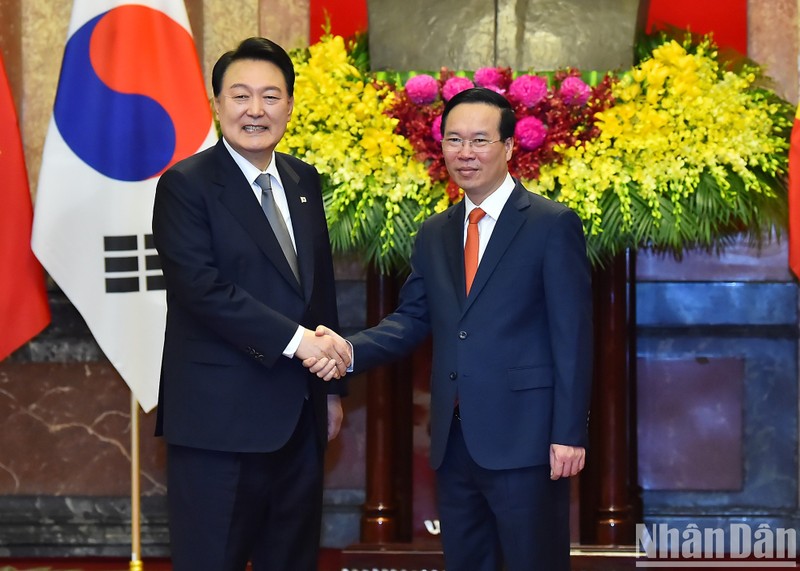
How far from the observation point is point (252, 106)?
2625mm

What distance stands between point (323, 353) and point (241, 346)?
196mm

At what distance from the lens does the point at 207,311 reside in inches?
98.4

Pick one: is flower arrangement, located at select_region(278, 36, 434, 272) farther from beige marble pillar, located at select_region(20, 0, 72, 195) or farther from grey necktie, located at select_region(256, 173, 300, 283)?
beige marble pillar, located at select_region(20, 0, 72, 195)

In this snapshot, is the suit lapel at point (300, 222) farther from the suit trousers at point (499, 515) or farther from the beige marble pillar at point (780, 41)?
the beige marble pillar at point (780, 41)

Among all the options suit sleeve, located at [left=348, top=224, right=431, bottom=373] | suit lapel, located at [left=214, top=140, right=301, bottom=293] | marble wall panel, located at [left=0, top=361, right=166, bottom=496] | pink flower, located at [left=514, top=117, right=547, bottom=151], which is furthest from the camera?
marble wall panel, located at [left=0, top=361, right=166, bottom=496]

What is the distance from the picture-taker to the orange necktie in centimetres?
269

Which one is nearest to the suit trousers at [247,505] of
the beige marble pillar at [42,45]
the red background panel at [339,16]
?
the red background panel at [339,16]

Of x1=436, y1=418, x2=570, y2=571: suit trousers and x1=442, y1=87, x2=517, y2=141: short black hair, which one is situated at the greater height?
x1=442, y1=87, x2=517, y2=141: short black hair

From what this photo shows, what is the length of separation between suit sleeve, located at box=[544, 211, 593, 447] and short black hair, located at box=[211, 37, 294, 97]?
2.54 feet

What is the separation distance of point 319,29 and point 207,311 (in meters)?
2.53

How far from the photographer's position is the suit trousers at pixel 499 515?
2.56 meters

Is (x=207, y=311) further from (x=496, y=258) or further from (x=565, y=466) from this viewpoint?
(x=565, y=466)

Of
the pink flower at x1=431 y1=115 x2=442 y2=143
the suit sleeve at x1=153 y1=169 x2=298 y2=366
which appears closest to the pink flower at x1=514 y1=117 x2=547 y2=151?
the pink flower at x1=431 y1=115 x2=442 y2=143

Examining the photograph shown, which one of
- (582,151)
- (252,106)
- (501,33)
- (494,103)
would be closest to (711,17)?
(501,33)
